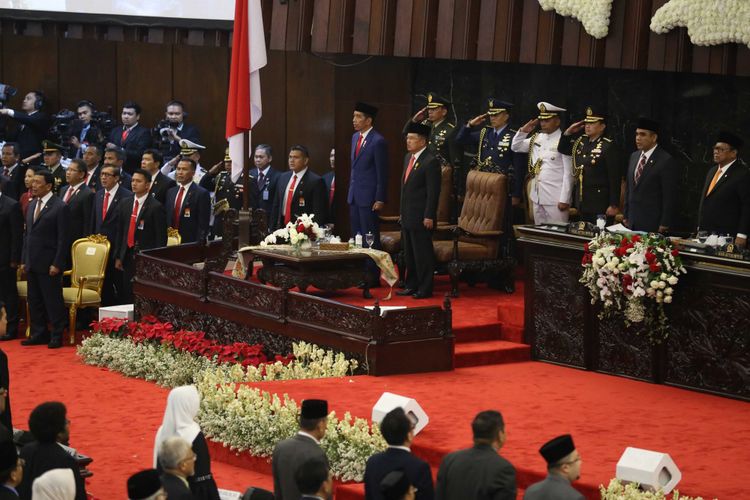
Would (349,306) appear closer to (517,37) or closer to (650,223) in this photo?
(650,223)

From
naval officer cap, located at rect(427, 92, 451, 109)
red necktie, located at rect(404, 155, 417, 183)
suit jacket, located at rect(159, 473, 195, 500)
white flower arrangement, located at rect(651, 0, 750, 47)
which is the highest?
white flower arrangement, located at rect(651, 0, 750, 47)

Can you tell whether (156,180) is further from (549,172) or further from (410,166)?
(549,172)

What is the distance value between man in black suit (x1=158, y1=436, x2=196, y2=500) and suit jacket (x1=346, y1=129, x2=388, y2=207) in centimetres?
703

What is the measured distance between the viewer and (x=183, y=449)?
218 inches

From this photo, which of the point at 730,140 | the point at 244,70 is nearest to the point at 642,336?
the point at 730,140

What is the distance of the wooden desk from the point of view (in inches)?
452

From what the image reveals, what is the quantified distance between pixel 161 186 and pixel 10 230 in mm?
1707

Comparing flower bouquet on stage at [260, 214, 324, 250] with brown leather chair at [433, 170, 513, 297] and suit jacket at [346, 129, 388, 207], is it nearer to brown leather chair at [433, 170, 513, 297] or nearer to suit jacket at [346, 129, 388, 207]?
suit jacket at [346, 129, 388, 207]

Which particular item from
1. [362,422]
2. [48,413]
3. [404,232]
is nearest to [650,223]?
[404,232]

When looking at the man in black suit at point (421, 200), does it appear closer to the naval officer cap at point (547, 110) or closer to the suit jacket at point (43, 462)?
the naval officer cap at point (547, 110)

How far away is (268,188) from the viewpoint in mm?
14656

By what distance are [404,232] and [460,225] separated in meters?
0.84

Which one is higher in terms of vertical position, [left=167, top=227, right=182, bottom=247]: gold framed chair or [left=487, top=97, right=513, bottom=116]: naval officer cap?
[left=487, top=97, right=513, bottom=116]: naval officer cap

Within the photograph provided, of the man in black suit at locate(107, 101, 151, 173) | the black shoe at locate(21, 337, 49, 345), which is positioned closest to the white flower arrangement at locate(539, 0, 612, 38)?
the black shoe at locate(21, 337, 49, 345)
